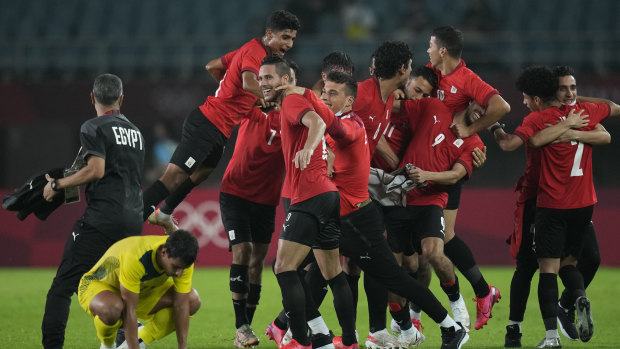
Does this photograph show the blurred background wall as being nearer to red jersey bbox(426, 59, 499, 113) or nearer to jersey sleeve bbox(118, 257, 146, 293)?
red jersey bbox(426, 59, 499, 113)

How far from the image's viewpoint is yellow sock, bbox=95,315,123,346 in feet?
21.9

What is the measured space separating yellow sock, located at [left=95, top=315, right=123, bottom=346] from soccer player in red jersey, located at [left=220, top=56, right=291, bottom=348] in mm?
1785

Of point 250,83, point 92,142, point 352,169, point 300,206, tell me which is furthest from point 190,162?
point 300,206

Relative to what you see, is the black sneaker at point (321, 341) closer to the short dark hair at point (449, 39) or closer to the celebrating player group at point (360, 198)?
the celebrating player group at point (360, 198)

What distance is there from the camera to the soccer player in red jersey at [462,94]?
26.8 ft

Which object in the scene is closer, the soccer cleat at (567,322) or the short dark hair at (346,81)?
the short dark hair at (346,81)

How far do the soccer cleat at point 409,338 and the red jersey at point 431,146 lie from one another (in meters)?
1.21

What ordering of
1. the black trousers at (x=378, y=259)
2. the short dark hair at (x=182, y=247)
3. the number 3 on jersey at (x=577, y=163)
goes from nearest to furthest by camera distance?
the short dark hair at (x=182, y=247) → the black trousers at (x=378, y=259) → the number 3 on jersey at (x=577, y=163)

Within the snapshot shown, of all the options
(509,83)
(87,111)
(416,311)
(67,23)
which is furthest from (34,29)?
(416,311)

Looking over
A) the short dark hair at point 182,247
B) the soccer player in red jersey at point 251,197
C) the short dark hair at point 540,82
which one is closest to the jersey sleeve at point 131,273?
the short dark hair at point 182,247

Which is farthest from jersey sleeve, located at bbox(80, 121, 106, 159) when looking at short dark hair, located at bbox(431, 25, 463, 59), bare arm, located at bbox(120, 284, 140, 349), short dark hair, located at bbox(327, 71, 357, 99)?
short dark hair, located at bbox(431, 25, 463, 59)

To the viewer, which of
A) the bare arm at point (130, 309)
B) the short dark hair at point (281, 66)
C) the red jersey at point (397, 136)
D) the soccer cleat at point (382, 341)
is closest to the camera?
the bare arm at point (130, 309)

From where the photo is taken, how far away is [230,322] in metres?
9.56

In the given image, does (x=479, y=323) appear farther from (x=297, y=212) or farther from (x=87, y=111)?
(x=87, y=111)
